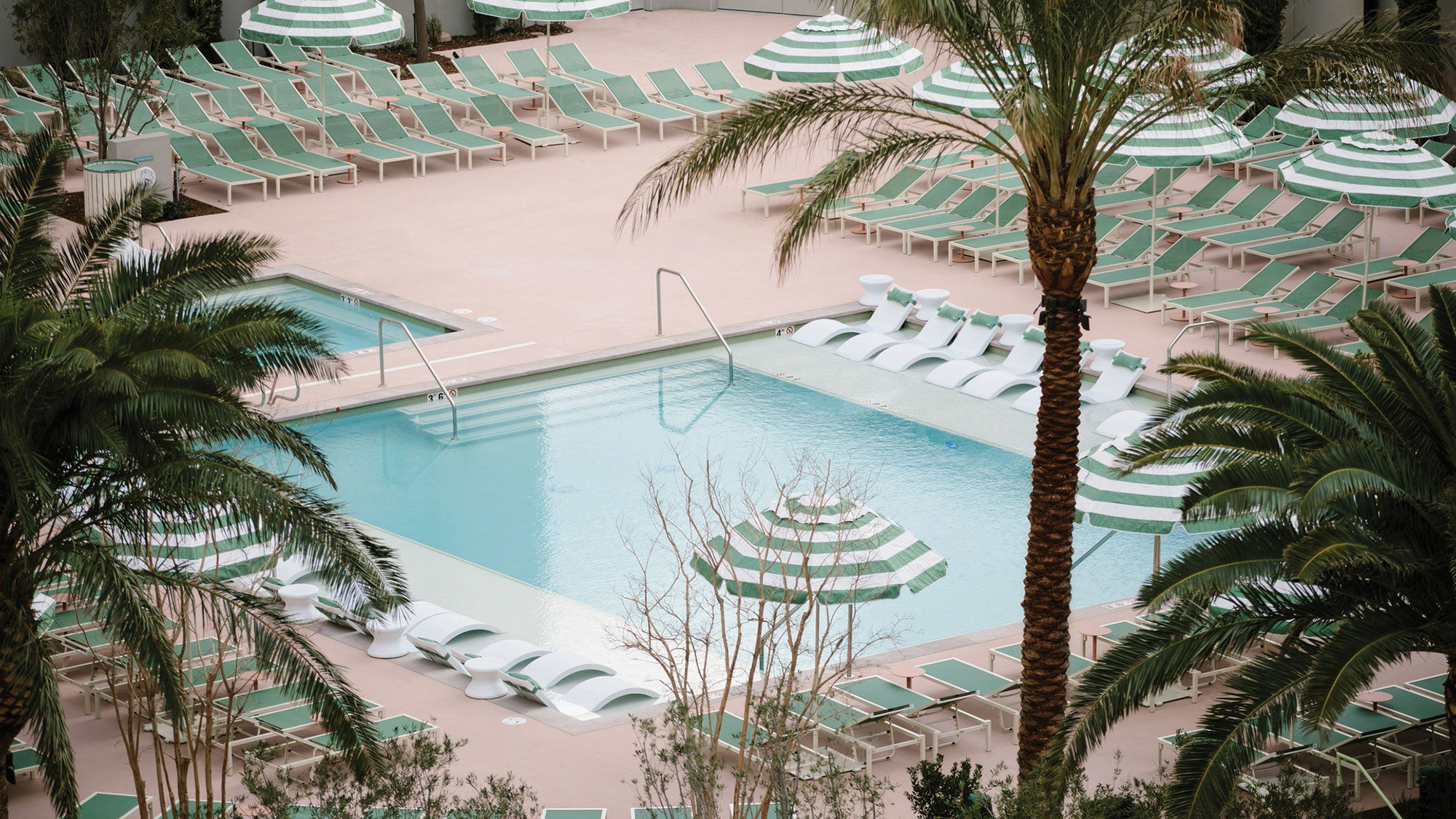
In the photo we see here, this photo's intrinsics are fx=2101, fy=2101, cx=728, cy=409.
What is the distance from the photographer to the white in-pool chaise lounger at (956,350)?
2181 cm

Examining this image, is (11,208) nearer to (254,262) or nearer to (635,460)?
(254,262)

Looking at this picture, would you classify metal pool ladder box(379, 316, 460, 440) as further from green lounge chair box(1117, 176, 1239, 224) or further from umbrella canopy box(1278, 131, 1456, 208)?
umbrella canopy box(1278, 131, 1456, 208)

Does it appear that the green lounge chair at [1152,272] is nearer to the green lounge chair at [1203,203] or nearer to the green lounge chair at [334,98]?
the green lounge chair at [1203,203]

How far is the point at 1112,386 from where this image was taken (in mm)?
20641

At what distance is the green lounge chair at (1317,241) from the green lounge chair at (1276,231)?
12cm

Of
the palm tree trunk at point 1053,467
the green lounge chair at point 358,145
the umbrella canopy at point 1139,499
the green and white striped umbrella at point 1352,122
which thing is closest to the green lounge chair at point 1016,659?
the umbrella canopy at point 1139,499

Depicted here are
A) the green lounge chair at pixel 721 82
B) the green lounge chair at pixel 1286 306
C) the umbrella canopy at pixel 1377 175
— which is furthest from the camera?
the green lounge chair at pixel 721 82

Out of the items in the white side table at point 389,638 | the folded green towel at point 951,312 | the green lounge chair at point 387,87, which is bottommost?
the white side table at point 389,638

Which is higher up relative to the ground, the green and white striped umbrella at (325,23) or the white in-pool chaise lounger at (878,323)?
the green and white striped umbrella at (325,23)

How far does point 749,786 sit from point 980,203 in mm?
13165

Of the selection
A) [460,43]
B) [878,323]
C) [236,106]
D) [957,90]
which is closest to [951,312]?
[878,323]

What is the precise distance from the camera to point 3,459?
10297 millimetres

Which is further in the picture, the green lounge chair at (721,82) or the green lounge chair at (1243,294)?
the green lounge chair at (721,82)

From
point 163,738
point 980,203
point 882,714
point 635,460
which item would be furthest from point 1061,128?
point 980,203
